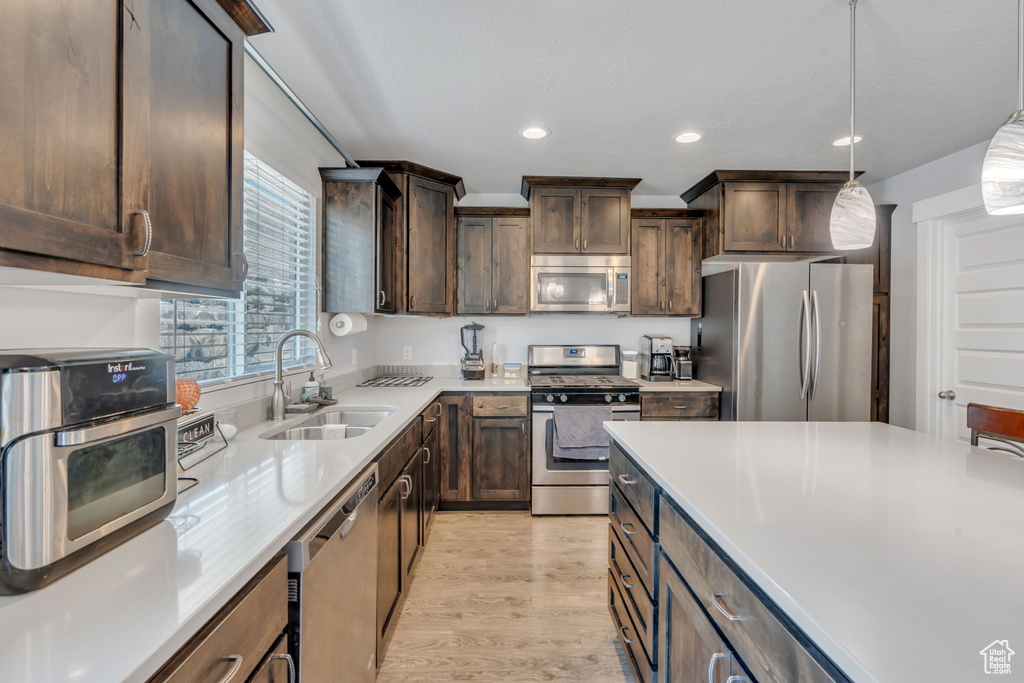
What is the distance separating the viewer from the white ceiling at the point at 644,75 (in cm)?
160

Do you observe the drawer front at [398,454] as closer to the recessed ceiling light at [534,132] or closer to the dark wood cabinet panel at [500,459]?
the dark wood cabinet panel at [500,459]

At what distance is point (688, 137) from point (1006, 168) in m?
1.80

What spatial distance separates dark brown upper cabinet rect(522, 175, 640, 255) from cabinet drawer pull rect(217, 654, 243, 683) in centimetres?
299

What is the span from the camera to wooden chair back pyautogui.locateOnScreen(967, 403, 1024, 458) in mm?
1435

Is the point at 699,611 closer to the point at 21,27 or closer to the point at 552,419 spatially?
the point at 21,27

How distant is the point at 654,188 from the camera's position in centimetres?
361

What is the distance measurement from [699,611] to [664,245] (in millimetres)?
3025

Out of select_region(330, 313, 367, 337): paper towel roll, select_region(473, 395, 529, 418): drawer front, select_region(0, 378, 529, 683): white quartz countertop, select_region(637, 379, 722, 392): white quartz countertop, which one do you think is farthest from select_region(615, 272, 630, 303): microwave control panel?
select_region(0, 378, 529, 683): white quartz countertop

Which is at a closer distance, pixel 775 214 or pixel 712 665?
pixel 712 665

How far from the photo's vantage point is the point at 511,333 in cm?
384

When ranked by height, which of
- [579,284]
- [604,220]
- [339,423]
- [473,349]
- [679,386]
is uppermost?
[604,220]

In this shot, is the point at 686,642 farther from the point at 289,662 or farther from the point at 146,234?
the point at 146,234

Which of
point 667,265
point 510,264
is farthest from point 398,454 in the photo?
point 667,265

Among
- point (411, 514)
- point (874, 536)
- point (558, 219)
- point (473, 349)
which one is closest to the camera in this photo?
point (874, 536)
